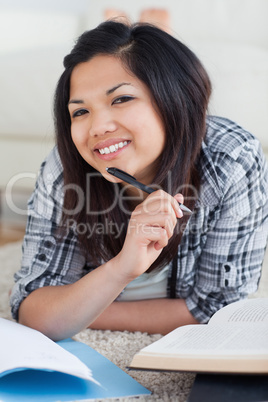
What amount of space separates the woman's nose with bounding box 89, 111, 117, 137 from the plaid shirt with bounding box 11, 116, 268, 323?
0.60ft

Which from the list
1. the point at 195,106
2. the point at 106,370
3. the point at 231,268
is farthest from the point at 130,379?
the point at 195,106

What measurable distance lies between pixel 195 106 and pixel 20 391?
21.3 inches

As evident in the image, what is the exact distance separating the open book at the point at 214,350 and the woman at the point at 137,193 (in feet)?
0.60

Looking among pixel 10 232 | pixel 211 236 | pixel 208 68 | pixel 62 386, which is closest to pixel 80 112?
pixel 211 236

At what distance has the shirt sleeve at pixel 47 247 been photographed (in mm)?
994

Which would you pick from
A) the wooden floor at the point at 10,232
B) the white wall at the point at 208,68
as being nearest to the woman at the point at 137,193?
the white wall at the point at 208,68

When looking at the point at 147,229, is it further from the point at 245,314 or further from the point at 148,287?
the point at 148,287

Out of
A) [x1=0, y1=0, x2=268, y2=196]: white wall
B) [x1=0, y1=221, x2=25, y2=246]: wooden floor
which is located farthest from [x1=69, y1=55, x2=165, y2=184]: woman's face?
[x1=0, y1=221, x2=25, y2=246]: wooden floor

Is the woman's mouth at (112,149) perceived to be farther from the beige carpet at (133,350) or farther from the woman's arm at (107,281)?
the beige carpet at (133,350)

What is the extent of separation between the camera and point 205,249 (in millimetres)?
1031

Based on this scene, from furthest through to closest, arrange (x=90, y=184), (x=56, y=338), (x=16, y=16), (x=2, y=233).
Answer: (x=16, y=16) → (x=2, y=233) → (x=90, y=184) → (x=56, y=338)

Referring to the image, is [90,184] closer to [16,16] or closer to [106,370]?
[106,370]

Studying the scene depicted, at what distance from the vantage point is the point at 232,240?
1.01 metres

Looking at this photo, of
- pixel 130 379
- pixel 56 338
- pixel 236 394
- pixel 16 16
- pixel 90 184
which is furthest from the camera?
pixel 16 16
